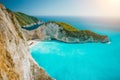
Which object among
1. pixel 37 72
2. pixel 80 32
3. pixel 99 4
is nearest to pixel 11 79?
pixel 37 72

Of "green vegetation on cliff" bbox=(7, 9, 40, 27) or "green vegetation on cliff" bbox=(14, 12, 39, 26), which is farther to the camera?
"green vegetation on cliff" bbox=(7, 9, 40, 27)

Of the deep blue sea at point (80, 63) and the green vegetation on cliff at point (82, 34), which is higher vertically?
the green vegetation on cliff at point (82, 34)

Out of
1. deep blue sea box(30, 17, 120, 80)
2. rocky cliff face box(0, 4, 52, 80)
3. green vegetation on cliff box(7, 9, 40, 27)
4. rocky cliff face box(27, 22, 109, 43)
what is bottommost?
deep blue sea box(30, 17, 120, 80)

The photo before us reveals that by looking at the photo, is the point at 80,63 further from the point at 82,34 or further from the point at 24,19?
the point at 24,19

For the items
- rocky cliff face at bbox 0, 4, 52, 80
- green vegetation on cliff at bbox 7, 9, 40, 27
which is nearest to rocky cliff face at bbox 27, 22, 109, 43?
green vegetation on cliff at bbox 7, 9, 40, 27

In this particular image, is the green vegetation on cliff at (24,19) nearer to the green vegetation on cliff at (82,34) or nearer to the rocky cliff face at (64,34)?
the rocky cliff face at (64,34)

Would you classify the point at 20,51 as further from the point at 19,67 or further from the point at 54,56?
the point at 54,56

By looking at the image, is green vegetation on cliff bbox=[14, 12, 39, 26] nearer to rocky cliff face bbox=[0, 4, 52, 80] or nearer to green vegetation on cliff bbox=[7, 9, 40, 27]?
green vegetation on cliff bbox=[7, 9, 40, 27]

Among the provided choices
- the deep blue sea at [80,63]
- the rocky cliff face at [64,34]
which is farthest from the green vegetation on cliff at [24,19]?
the deep blue sea at [80,63]
